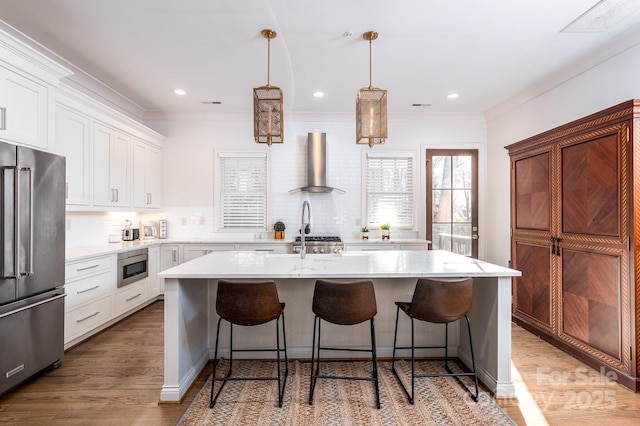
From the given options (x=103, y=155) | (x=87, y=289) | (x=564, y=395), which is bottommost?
(x=564, y=395)

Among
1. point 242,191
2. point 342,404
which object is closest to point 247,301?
point 342,404

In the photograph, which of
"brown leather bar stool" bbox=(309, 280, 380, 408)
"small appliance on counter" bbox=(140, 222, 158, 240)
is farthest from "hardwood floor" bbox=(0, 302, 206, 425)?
"small appliance on counter" bbox=(140, 222, 158, 240)

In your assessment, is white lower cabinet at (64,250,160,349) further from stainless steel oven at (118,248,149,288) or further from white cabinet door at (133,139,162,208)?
white cabinet door at (133,139,162,208)

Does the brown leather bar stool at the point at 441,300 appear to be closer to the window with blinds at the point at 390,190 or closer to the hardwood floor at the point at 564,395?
the hardwood floor at the point at 564,395

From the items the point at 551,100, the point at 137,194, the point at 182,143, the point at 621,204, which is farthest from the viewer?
the point at 182,143

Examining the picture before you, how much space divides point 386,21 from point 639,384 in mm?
3287

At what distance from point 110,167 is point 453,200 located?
4831 mm

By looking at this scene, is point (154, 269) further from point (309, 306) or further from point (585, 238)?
point (585, 238)

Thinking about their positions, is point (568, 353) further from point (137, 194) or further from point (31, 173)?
point (137, 194)

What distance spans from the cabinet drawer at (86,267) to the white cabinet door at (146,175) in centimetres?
114

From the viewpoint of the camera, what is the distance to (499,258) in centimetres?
474

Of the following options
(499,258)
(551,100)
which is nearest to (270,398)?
(499,258)

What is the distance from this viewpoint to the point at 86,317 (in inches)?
123

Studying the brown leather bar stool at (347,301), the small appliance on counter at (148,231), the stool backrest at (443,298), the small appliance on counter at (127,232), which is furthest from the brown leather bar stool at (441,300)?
the small appliance on counter at (148,231)
